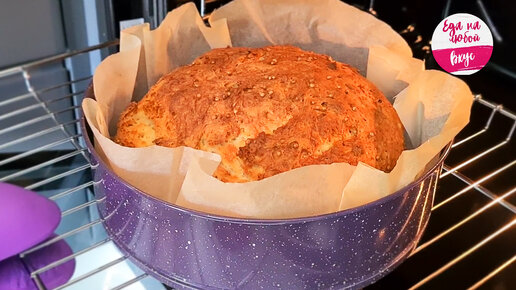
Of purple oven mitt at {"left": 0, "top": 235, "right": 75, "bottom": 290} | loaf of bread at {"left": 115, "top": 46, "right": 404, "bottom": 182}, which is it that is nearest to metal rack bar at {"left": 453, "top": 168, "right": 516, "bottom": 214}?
loaf of bread at {"left": 115, "top": 46, "right": 404, "bottom": 182}

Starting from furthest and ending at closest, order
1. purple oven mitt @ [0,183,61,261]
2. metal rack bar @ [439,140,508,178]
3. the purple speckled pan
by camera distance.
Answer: metal rack bar @ [439,140,508,178], purple oven mitt @ [0,183,61,261], the purple speckled pan

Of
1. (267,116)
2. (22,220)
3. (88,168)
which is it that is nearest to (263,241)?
(267,116)

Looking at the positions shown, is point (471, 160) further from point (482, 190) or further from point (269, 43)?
point (269, 43)

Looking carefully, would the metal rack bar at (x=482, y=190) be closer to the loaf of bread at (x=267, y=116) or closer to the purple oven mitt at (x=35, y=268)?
the loaf of bread at (x=267, y=116)

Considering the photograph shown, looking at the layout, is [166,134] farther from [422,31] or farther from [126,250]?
[422,31]

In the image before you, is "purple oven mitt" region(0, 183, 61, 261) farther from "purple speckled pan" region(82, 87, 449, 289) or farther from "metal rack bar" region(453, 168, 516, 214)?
"metal rack bar" region(453, 168, 516, 214)

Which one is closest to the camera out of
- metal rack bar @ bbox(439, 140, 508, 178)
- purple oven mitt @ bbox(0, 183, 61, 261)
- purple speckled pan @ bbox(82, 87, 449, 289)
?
purple speckled pan @ bbox(82, 87, 449, 289)
